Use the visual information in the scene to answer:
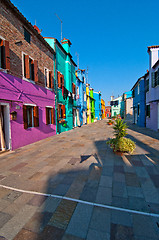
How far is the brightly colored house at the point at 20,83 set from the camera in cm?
646

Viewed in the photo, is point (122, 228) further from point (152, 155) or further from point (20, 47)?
point (20, 47)

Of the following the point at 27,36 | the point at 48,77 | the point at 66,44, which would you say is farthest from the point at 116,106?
the point at 27,36

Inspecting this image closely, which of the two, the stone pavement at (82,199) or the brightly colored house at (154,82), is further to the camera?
the brightly colored house at (154,82)

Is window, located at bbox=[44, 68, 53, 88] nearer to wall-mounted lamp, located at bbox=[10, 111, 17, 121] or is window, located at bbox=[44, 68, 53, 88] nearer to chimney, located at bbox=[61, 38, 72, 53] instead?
wall-mounted lamp, located at bbox=[10, 111, 17, 121]

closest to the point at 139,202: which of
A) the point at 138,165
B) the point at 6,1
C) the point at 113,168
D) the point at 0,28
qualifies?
the point at 113,168

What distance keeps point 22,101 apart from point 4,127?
6.03ft

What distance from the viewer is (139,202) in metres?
2.65

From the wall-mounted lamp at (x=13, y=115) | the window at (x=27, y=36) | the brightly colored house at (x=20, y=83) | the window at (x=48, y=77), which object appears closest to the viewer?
the brightly colored house at (x=20, y=83)

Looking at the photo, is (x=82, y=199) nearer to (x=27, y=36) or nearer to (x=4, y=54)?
(x=4, y=54)

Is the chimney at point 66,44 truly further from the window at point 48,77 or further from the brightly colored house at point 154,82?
the brightly colored house at point 154,82

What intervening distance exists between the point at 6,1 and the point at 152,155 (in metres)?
10.4

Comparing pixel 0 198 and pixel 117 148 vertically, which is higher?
pixel 117 148

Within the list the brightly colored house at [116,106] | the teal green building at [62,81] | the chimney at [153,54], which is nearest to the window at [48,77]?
the teal green building at [62,81]

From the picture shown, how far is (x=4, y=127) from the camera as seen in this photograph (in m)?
6.70
